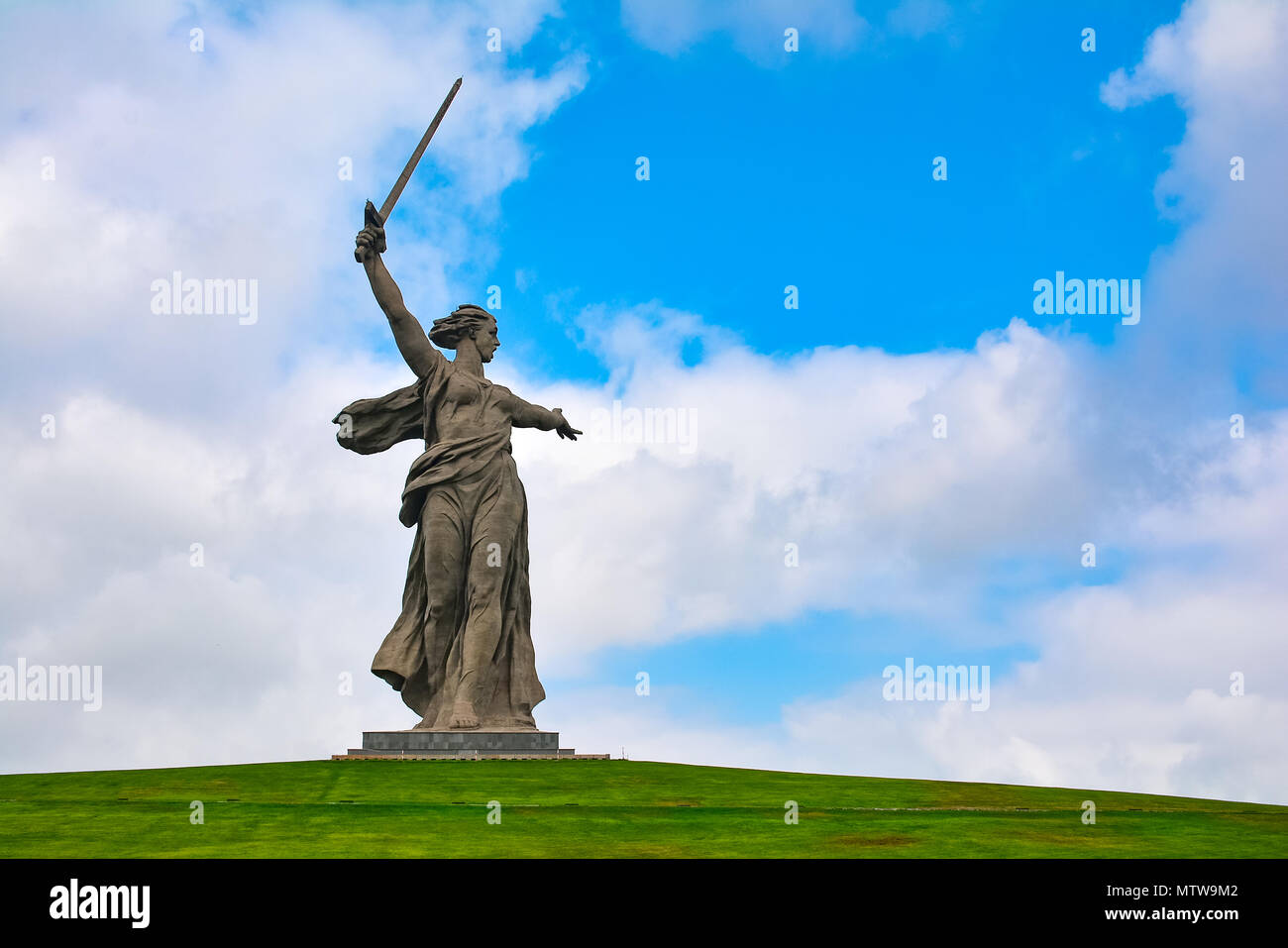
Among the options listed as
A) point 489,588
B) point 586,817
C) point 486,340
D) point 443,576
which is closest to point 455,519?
point 443,576

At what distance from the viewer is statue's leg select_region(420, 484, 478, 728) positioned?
24.2m

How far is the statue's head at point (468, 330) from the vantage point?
82.5ft

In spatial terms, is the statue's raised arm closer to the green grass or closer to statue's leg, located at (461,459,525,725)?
statue's leg, located at (461,459,525,725)

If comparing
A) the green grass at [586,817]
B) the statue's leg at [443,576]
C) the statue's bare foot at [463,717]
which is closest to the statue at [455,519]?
the statue's leg at [443,576]

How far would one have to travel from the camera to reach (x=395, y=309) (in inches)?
953


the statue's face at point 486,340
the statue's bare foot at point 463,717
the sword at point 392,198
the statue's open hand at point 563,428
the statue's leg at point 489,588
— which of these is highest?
the sword at point 392,198

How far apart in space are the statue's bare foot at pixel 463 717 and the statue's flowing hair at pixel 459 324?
660cm

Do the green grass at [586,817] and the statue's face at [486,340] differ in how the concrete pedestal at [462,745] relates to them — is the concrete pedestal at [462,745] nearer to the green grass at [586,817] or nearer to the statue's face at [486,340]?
the green grass at [586,817]

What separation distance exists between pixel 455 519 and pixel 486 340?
3.39 metres

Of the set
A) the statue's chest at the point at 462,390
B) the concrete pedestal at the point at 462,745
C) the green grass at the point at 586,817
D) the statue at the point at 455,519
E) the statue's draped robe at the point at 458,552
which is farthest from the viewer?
the statue's chest at the point at 462,390

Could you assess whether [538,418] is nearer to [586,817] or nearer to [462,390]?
[462,390]

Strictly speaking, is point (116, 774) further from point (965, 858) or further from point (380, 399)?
point (965, 858)

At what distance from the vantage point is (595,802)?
15.1m
